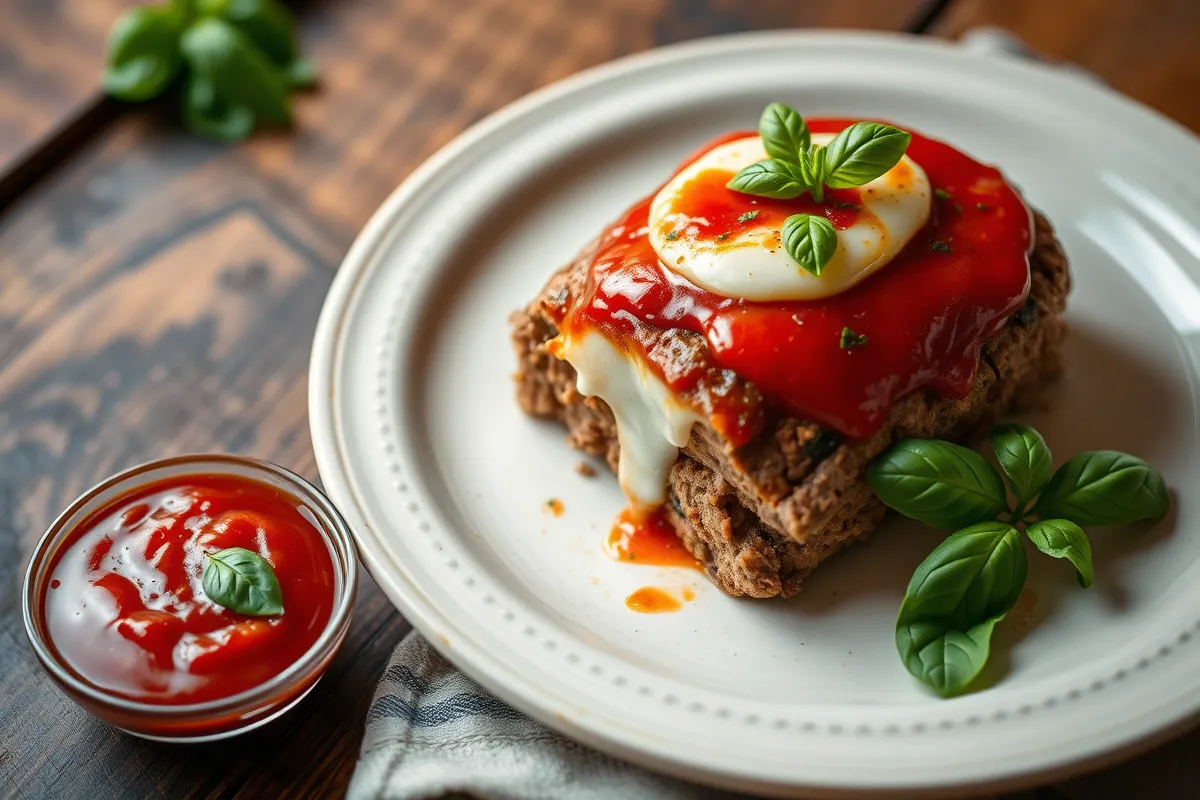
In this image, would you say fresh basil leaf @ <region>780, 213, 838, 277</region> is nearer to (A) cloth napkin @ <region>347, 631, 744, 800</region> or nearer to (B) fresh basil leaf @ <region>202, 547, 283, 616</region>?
(A) cloth napkin @ <region>347, 631, 744, 800</region>

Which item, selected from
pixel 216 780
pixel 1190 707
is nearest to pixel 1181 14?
pixel 1190 707

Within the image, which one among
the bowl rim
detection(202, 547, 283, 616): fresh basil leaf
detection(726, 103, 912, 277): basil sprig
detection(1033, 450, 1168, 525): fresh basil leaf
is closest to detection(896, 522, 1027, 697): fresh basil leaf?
detection(1033, 450, 1168, 525): fresh basil leaf

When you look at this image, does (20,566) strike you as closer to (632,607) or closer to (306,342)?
(306,342)

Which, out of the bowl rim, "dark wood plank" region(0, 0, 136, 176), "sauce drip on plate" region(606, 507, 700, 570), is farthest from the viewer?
"dark wood plank" region(0, 0, 136, 176)

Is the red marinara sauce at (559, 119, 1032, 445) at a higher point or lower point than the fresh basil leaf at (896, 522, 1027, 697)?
higher

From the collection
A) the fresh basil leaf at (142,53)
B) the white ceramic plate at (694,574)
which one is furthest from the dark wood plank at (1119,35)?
the fresh basil leaf at (142,53)

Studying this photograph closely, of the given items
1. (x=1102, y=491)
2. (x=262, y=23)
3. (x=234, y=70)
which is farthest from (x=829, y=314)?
(x=262, y=23)
